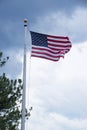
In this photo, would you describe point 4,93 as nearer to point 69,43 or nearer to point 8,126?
point 8,126

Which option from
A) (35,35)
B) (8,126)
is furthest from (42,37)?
(8,126)

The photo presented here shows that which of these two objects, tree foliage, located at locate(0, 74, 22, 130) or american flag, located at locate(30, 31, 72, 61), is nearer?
american flag, located at locate(30, 31, 72, 61)

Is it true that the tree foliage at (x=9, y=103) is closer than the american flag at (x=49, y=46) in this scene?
No

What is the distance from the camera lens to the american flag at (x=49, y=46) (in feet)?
57.5

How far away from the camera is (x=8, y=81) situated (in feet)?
106

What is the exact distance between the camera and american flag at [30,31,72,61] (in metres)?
17.5

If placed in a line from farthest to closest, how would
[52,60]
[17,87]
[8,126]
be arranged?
[17,87]
[8,126]
[52,60]

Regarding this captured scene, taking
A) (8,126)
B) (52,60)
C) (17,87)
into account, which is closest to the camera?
(52,60)

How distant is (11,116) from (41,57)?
1465 cm

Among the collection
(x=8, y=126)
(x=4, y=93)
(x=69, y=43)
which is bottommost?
(x=8, y=126)

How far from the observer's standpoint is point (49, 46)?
59.4 ft

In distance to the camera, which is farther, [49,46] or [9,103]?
[9,103]

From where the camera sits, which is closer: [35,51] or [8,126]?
[35,51]

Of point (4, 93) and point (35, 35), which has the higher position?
point (35, 35)
